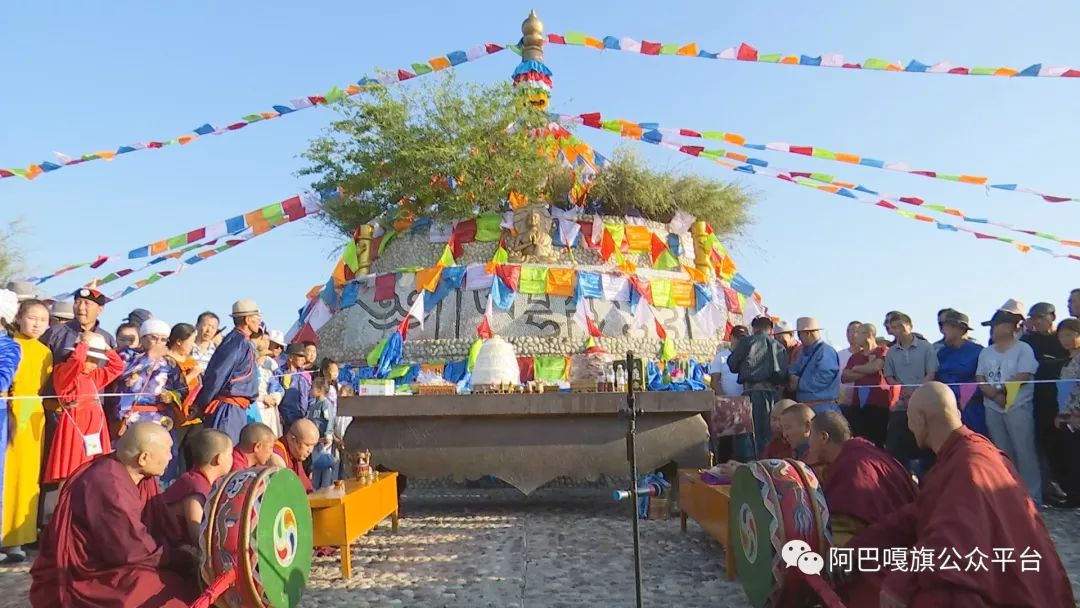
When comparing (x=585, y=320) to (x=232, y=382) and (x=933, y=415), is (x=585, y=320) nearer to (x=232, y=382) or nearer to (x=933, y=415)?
(x=232, y=382)

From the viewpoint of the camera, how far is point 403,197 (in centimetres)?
1501

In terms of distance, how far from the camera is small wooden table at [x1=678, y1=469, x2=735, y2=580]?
5.22 meters

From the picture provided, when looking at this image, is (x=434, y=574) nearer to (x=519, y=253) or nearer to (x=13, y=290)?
(x=13, y=290)

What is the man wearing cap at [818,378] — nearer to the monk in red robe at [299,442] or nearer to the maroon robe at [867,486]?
the maroon robe at [867,486]

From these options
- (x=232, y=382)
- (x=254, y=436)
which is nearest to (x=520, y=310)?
(x=232, y=382)

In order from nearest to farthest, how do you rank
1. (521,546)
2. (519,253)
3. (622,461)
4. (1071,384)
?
(521,546) < (1071,384) < (622,461) < (519,253)

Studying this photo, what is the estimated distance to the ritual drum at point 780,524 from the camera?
3.73 meters

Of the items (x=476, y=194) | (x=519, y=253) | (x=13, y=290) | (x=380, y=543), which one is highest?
(x=476, y=194)

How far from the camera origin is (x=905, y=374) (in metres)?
8.42

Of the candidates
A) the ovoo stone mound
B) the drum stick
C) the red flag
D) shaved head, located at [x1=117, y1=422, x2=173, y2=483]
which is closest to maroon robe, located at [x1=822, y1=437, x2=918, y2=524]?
the drum stick

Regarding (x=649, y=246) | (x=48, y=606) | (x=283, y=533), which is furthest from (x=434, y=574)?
(x=649, y=246)

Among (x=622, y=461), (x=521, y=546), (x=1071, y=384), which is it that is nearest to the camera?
(x=521, y=546)

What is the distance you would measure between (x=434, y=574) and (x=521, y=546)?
1.09 meters

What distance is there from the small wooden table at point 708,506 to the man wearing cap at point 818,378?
6.58 feet
